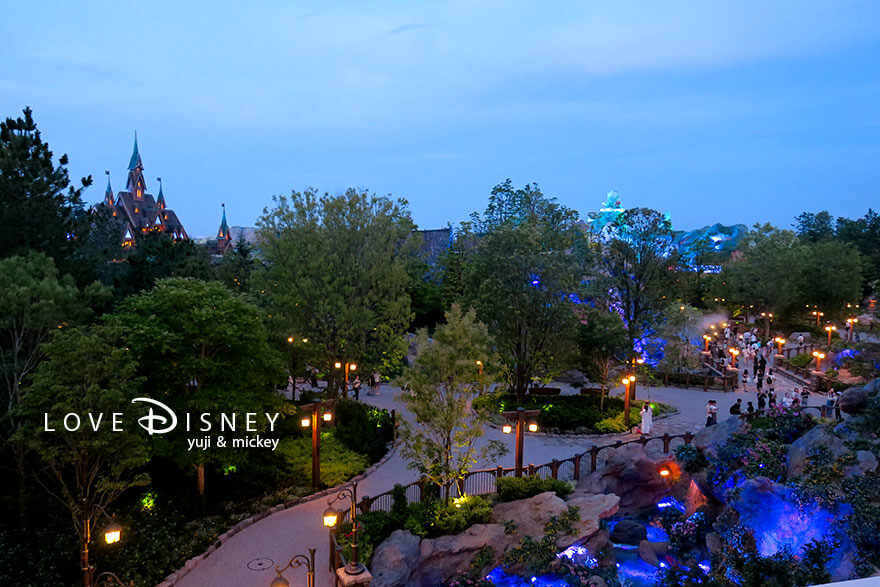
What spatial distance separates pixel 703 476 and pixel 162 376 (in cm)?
1770

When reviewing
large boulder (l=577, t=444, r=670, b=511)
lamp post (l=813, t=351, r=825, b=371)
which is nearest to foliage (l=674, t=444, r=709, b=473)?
large boulder (l=577, t=444, r=670, b=511)

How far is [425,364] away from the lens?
16.1m

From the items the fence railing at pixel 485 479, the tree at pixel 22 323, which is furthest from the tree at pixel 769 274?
the tree at pixel 22 323

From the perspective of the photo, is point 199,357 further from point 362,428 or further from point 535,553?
point 535,553

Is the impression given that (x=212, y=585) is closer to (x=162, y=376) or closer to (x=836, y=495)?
(x=162, y=376)

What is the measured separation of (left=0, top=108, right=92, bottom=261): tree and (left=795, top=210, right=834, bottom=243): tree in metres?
82.5

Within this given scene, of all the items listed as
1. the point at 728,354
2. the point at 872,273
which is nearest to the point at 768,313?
the point at 728,354

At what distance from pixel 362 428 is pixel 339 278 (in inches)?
258

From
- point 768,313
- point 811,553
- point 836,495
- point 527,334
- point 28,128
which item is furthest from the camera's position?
point 768,313

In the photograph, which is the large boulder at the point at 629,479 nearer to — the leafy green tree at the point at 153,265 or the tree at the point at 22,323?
the tree at the point at 22,323

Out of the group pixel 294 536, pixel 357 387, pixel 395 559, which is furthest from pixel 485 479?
pixel 357 387

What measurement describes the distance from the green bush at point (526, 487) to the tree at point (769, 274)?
40.2m

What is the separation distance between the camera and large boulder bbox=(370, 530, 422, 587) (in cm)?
1322

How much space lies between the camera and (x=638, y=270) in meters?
28.1
